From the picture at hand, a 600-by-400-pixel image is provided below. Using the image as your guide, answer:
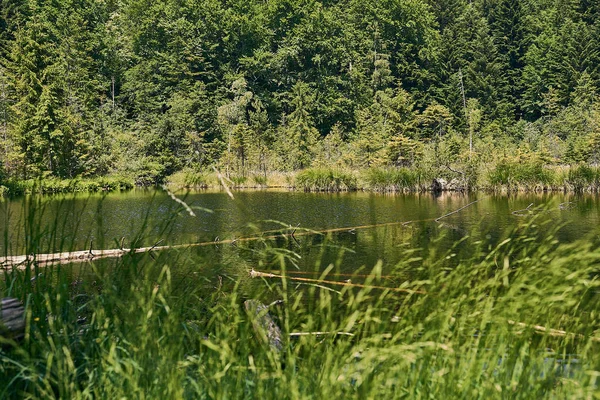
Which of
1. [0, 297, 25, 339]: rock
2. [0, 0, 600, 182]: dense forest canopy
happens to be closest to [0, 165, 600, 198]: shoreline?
[0, 0, 600, 182]: dense forest canopy

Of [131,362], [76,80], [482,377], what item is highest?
[76,80]

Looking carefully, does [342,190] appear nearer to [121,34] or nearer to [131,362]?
[131,362]

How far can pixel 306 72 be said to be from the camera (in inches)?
2205

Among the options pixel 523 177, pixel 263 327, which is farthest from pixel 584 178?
pixel 263 327

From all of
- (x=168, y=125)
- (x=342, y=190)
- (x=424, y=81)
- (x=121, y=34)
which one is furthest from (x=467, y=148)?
(x=121, y=34)

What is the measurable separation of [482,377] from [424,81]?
195 feet

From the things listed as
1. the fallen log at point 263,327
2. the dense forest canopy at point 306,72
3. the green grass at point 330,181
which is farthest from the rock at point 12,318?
the dense forest canopy at point 306,72

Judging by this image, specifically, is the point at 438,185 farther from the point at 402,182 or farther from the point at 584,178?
the point at 584,178

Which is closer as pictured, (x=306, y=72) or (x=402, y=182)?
(x=402, y=182)

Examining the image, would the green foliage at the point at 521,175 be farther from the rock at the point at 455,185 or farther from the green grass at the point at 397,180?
the green grass at the point at 397,180

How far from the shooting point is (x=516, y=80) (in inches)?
2269

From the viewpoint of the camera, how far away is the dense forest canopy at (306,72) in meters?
40.7

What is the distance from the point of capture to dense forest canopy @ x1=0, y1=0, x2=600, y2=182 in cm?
4066

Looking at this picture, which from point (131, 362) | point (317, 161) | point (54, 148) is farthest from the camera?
point (317, 161)
